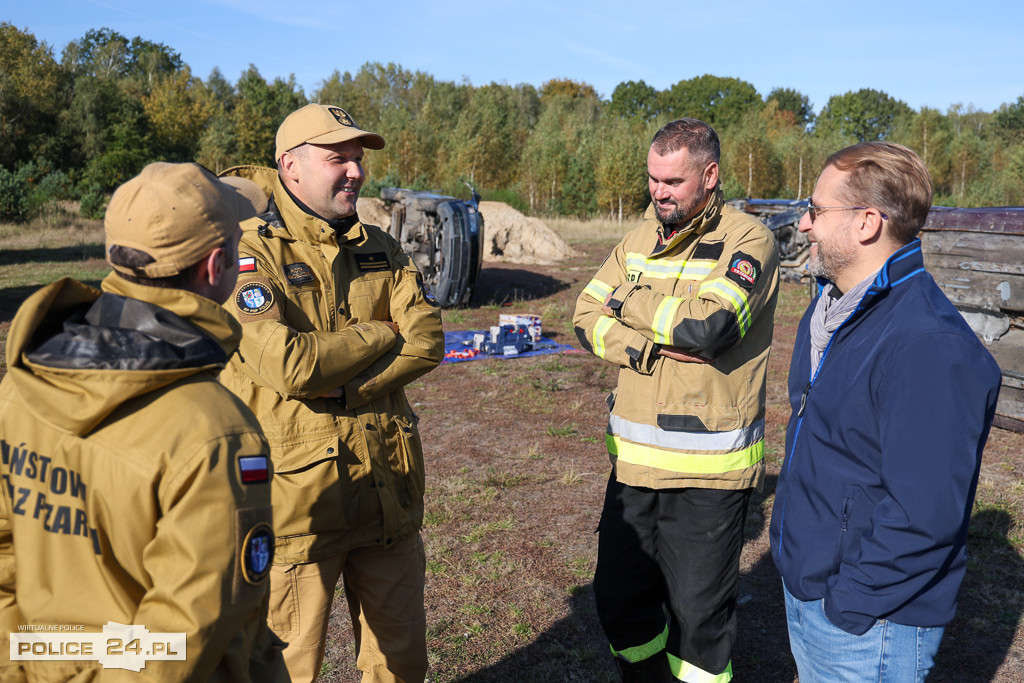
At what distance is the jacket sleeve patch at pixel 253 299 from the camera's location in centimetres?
Answer: 247

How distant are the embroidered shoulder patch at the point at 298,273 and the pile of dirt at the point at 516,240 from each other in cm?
1662

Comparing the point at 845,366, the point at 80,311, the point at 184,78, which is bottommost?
the point at 845,366

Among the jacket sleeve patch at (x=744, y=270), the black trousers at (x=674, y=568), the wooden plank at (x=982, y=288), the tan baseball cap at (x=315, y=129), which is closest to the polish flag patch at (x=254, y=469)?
the tan baseball cap at (x=315, y=129)

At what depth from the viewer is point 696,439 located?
2873 millimetres

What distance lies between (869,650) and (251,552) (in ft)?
4.99

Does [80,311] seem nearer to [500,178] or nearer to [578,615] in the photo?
[578,615]

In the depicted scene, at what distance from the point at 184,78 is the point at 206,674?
6353 cm

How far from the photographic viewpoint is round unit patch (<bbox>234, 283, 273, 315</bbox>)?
2467 millimetres

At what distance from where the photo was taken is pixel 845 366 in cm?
201

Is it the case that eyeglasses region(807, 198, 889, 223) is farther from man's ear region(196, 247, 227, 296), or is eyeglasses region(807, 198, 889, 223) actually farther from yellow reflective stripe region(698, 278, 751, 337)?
man's ear region(196, 247, 227, 296)

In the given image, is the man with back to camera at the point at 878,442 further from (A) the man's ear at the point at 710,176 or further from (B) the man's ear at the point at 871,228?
(A) the man's ear at the point at 710,176

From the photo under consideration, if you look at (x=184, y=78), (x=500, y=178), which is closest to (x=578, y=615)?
(x=500, y=178)

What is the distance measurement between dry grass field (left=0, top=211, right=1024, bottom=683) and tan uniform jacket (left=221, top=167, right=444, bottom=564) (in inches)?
50.0

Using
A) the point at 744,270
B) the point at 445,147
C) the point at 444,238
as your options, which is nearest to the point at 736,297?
the point at 744,270
